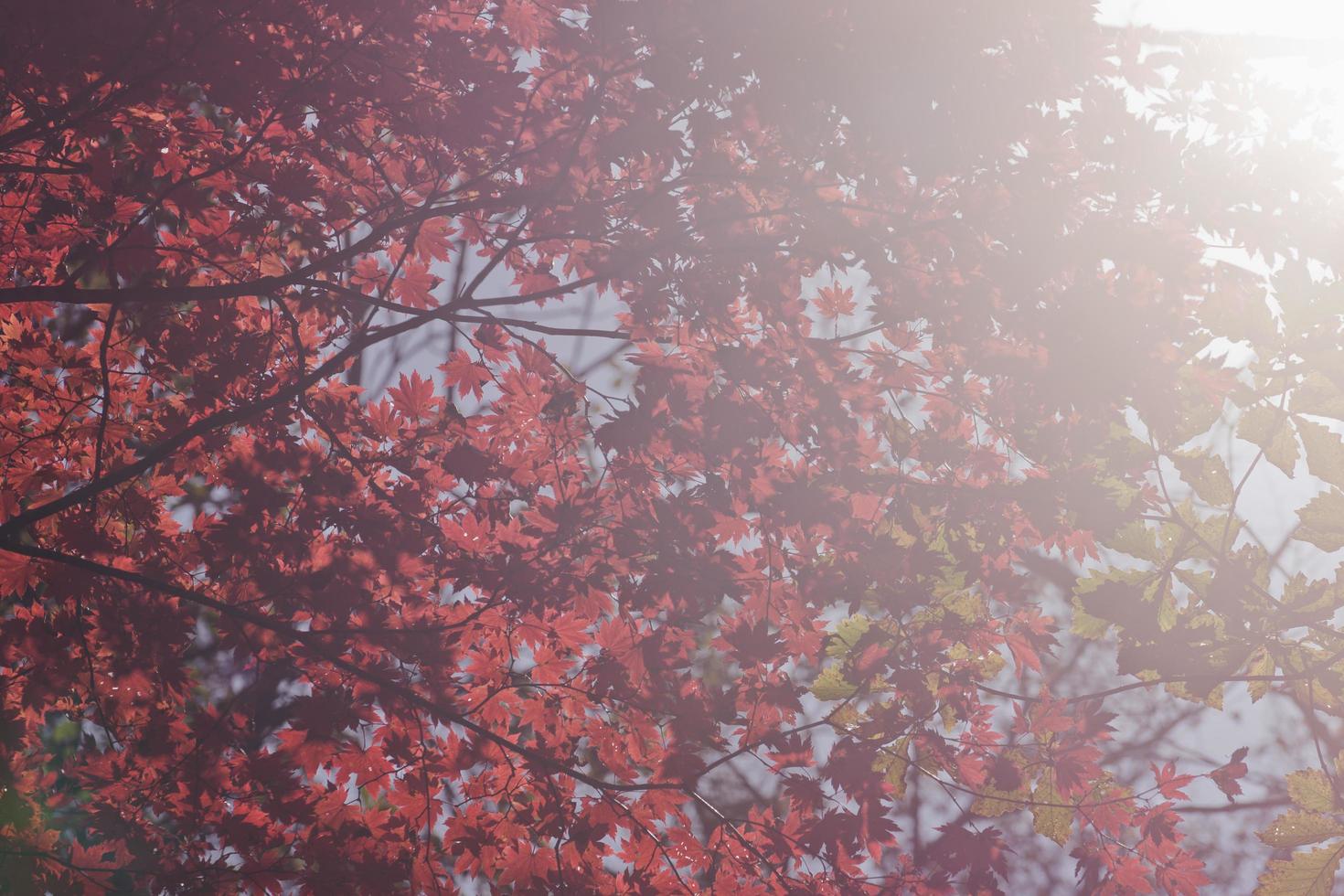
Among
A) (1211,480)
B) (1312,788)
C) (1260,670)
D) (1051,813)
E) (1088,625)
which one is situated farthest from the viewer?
(1051,813)

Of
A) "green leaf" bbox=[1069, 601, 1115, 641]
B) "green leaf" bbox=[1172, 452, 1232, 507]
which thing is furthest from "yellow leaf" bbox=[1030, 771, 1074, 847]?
"green leaf" bbox=[1172, 452, 1232, 507]

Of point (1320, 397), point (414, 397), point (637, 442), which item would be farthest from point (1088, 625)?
point (414, 397)

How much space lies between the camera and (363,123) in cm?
464

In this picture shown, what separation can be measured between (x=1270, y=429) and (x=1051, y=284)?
1.47m

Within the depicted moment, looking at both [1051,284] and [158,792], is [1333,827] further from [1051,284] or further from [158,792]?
[158,792]

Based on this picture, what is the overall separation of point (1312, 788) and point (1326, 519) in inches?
32.6

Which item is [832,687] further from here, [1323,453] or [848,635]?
[1323,453]

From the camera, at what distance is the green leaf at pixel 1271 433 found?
8.68 ft

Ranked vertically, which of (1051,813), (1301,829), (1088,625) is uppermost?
(1088,625)

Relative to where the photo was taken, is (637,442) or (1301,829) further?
(637,442)

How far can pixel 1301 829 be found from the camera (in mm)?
2561

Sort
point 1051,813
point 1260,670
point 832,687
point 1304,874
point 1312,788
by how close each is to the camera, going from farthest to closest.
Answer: point 1051,813 → point 832,687 → point 1260,670 → point 1312,788 → point 1304,874

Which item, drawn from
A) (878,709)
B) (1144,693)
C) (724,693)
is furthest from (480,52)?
(1144,693)

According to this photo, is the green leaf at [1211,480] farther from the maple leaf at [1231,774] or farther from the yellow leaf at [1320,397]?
the maple leaf at [1231,774]
